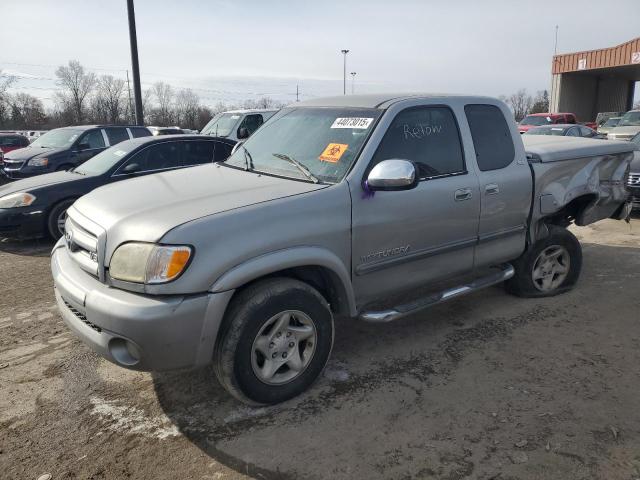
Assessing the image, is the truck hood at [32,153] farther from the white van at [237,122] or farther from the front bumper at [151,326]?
the front bumper at [151,326]

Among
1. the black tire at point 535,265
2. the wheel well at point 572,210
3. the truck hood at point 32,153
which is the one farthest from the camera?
the truck hood at point 32,153

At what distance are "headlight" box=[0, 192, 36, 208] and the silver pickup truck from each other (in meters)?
3.98

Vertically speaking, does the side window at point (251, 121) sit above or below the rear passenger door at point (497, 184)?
above

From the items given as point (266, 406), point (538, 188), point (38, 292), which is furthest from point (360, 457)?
point (38, 292)

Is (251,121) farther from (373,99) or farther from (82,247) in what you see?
(82,247)

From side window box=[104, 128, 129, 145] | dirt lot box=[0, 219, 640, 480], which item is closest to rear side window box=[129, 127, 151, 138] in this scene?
side window box=[104, 128, 129, 145]

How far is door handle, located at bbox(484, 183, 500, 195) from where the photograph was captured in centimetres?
415

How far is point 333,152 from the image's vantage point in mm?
3625

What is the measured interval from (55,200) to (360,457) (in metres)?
6.08

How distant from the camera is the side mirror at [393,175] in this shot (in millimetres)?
3248

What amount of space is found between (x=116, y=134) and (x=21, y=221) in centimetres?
511

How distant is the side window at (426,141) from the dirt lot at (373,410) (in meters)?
1.45

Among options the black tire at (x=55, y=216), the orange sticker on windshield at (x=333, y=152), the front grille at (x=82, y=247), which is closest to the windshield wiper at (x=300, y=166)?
the orange sticker on windshield at (x=333, y=152)

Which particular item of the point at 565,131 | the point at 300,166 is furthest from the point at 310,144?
the point at 565,131
